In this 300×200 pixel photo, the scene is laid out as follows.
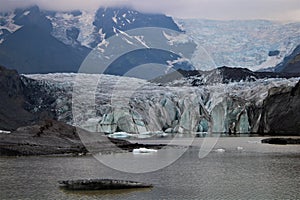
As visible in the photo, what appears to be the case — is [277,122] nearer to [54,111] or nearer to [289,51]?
[54,111]

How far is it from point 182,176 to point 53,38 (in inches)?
5257

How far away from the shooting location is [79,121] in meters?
60.7

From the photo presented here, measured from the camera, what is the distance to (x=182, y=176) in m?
21.9

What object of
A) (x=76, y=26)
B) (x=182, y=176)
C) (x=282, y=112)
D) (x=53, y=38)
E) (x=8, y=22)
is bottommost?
(x=53, y=38)

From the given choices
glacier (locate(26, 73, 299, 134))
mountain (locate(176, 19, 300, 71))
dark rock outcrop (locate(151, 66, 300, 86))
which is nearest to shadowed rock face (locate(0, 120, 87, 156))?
glacier (locate(26, 73, 299, 134))

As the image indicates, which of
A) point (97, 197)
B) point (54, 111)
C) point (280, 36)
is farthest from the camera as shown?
point (280, 36)

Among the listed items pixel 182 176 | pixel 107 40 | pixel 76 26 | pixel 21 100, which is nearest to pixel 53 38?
pixel 76 26

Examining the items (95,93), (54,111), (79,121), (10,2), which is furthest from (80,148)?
(10,2)

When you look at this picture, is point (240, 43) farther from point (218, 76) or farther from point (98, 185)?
point (98, 185)

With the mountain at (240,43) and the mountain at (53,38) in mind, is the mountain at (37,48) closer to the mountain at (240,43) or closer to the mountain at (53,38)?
the mountain at (53,38)

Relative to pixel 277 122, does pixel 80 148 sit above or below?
above

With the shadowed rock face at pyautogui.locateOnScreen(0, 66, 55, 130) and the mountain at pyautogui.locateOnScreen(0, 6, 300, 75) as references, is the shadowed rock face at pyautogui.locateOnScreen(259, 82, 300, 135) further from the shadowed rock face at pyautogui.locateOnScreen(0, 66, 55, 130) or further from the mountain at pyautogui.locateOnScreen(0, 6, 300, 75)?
the mountain at pyautogui.locateOnScreen(0, 6, 300, 75)

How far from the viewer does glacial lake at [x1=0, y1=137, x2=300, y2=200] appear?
57.8 ft

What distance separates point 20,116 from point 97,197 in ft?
150
